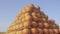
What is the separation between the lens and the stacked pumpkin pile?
32.5 ft

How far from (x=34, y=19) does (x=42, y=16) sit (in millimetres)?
962

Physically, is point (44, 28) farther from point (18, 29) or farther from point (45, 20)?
point (18, 29)

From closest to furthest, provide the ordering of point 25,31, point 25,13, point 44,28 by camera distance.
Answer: point 25,31, point 44,28, point 25,13

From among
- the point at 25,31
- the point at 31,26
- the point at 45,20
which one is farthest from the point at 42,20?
the point at 25,31

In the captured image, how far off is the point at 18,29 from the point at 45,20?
6.61 ft

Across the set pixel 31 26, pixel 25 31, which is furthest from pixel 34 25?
pixel 25 31

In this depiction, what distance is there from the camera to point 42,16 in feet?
36.6

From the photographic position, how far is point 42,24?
1034 centimetres

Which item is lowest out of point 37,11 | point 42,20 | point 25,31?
point 25,31

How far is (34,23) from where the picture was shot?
10.2 m

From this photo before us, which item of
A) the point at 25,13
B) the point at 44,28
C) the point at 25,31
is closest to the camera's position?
the point at 25,31

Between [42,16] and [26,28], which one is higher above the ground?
[42,16]

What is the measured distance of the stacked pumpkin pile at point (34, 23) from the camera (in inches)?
390

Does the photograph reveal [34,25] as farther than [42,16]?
No
